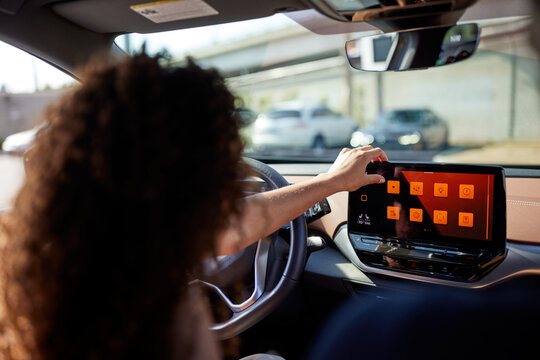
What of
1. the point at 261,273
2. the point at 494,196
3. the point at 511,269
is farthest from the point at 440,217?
the point at 261,273

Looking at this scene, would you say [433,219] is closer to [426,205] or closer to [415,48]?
[426,205]

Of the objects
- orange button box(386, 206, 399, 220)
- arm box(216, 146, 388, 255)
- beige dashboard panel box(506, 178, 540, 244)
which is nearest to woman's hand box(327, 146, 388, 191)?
arm box(216, 146, 388, 255)

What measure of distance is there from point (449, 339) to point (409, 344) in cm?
11

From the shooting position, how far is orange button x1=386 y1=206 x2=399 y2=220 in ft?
7.46

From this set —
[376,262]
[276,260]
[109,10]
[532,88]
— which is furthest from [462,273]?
[532,88]

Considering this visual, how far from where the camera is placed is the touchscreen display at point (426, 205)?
2045mm

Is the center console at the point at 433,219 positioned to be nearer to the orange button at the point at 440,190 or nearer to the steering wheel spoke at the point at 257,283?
the orange button at the point at 440,190

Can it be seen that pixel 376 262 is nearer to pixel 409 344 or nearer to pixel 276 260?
pixel 276 260

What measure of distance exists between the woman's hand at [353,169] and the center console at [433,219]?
0.23 metres

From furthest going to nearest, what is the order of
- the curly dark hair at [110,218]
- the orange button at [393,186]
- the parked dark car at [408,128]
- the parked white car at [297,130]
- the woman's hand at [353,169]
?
1. the parked white car at [297,130]
2. the parked dark car at [408,128]
3. the orange button at [393,186]
4. the woman's hand at [353,169]
5. the curly dark hair at [110,218]

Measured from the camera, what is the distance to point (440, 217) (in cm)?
215

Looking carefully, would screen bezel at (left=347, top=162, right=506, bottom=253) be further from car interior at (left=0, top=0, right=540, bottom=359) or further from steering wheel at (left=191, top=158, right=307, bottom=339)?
steering wheel at (left=191, top=158, right=307, bottom=339)

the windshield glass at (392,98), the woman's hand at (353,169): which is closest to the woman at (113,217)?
the woman's hand at (353,169)

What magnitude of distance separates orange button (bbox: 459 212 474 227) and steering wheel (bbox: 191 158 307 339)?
2.40 ft
